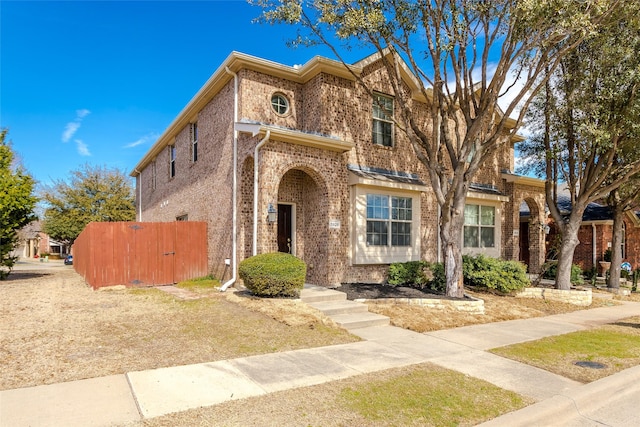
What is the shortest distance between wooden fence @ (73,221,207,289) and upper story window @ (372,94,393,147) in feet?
21.5

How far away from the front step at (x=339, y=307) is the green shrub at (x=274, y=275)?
663 millimetres

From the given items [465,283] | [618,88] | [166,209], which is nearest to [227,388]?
[465,283]

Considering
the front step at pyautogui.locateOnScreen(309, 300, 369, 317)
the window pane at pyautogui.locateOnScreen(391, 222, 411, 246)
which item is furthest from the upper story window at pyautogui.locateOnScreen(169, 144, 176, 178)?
the front step at pyautogui.locateOnScreen(309, 300, 369, 317)

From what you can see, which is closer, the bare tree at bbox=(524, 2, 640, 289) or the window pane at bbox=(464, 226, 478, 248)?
the bare tree at bbox=(524, 2, 640, 289)

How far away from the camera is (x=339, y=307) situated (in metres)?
8.85

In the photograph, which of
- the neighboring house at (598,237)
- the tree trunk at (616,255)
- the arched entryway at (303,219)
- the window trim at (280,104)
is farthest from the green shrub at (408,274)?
the neighboring house at (598,237)

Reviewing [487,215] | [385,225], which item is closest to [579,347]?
[385,225]

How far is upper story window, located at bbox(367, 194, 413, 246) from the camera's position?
12.4 meters

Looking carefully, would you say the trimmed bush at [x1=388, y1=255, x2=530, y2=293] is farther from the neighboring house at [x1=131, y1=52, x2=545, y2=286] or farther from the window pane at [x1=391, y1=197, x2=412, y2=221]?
the window pane at [x1=391, y1=197, x2=412, y2=221]

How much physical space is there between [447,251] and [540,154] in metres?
7.27

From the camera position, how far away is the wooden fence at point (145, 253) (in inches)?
469

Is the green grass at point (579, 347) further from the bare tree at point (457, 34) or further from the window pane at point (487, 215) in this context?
the window pane at point (487, 215)

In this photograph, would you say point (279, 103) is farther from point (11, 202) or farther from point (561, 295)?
point (561, 295)

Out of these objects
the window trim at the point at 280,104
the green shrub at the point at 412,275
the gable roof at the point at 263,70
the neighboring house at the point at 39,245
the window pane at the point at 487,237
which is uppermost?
the gable roof at the point at 263,70
